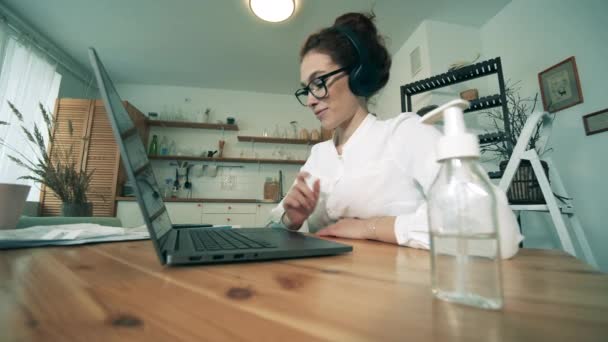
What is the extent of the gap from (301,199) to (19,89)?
319 cm

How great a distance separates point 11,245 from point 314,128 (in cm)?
360

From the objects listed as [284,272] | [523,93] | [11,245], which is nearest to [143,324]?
[284,272]

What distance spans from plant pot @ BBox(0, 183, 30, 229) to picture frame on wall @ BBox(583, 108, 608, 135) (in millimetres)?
2512

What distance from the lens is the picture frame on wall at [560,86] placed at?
163cm

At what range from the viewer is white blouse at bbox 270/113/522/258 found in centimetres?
77

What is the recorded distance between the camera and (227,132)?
3.70m

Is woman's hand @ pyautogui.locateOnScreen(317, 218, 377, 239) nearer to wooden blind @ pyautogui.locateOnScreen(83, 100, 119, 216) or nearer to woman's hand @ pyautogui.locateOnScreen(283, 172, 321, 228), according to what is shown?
woman's hand @ pyautogui.locateOnScreen(283, 172, 321, 228)

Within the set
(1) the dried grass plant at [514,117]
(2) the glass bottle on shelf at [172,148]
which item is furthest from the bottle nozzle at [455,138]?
(2) the glass bottle on shelf at [172,148]

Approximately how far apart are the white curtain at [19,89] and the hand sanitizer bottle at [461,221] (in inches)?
118

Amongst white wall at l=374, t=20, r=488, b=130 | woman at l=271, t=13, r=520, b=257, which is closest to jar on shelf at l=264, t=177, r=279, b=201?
white wall at l=374, t=20, r=488, b=130

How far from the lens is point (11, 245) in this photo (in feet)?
1.51

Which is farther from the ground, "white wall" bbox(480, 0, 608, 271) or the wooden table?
"white wall" bbox(480, 0, 608, 271)

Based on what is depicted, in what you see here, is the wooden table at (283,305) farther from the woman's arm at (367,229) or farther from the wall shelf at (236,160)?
the wall shelf at (236,160)

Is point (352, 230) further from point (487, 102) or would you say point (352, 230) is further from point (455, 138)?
point (487, 102)
